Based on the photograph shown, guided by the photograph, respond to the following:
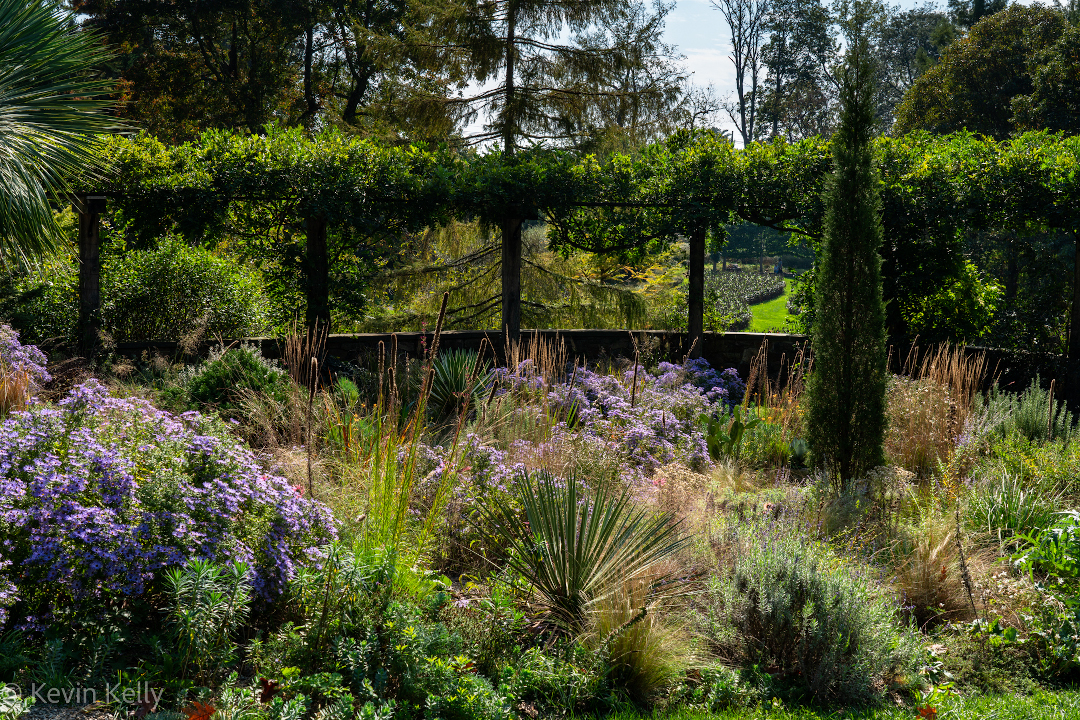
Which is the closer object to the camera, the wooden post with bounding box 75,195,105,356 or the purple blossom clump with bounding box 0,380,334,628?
the purple blossom clump with bounding box 0,380,334,628

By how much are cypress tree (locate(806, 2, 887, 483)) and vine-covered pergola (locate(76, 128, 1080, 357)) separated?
299 centimetres

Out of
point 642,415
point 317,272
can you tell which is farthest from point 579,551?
point 317,272

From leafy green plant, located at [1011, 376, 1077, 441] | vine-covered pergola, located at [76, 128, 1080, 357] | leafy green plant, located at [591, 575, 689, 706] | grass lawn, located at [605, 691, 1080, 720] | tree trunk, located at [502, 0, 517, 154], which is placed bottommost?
grass lawn, located at [605, 691, 1080, 720]

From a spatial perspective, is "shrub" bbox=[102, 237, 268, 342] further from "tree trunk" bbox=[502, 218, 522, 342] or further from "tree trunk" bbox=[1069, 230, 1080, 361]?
"tree trunk" bbox=[1069, 230, 1080, 361]

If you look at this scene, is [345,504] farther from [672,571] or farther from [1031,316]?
[1031,316]

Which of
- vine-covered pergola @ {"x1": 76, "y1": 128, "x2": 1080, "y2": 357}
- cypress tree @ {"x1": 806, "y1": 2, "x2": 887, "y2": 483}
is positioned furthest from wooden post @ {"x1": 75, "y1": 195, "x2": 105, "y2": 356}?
cypress tree @ {"x1": 806, "y1": 2, "x2": 887, "y2": 483}

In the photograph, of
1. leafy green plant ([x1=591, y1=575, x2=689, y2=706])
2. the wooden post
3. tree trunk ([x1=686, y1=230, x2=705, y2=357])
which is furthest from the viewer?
tree trunk ([x1=686, y1=230, x2=705, y2=357])

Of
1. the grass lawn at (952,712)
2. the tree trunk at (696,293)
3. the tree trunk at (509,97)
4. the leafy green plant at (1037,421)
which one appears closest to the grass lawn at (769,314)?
the tree trunk at (509,97)

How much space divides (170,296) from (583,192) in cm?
502

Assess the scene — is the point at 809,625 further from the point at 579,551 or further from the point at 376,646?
the point at 376,646

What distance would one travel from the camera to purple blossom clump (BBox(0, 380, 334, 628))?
247 centimetres

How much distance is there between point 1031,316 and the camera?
1255 cm

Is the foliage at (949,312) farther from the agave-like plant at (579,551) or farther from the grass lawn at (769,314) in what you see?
the grass lawn at (769,314)

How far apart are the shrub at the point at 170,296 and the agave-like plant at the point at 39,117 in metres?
1.41
